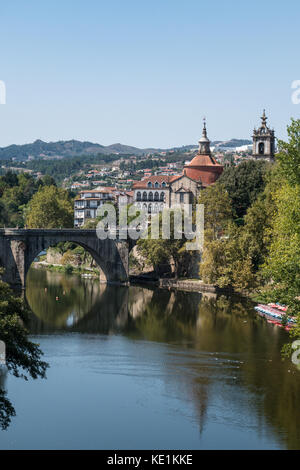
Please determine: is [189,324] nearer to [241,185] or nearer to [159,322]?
[159,322]

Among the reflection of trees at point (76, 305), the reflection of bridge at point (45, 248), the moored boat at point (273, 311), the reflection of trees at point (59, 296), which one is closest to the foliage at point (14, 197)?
the reflection of trees at point (59, 296)

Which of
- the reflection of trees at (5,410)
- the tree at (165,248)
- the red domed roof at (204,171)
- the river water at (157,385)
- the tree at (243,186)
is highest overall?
the red domed roof at (204,171)

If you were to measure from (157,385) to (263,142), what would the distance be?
6582 centimetres

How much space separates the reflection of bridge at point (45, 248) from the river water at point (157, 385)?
10.7 metres

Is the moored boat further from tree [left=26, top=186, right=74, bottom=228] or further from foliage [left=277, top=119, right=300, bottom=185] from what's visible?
Answer: tree [left=26, top=186, right=74, bottom=228]

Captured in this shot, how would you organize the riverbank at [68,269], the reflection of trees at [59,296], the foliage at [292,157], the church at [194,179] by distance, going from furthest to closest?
the church at [194,179], the riverbank at [68,269], the reflection of trees at [59,296], the foliage at [292,157]

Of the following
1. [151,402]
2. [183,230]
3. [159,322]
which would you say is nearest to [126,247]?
[183,230]

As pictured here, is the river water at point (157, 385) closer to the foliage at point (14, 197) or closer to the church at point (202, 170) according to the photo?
the church at point (202, 170)

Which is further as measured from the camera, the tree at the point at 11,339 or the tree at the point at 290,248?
the tree at the point at 290,248

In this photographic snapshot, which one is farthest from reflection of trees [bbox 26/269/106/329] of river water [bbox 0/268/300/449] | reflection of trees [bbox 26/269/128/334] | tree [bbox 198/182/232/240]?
tree [bbox 198/182/232/240]

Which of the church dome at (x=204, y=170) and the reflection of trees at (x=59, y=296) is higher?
the church dome at (x=204, y=170)

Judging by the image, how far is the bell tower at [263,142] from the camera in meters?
97.6

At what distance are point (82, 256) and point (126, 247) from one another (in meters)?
15.6

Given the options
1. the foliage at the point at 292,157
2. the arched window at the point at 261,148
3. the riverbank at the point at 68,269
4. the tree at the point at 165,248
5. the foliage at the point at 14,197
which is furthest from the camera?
the foliage at the point at 14,197
